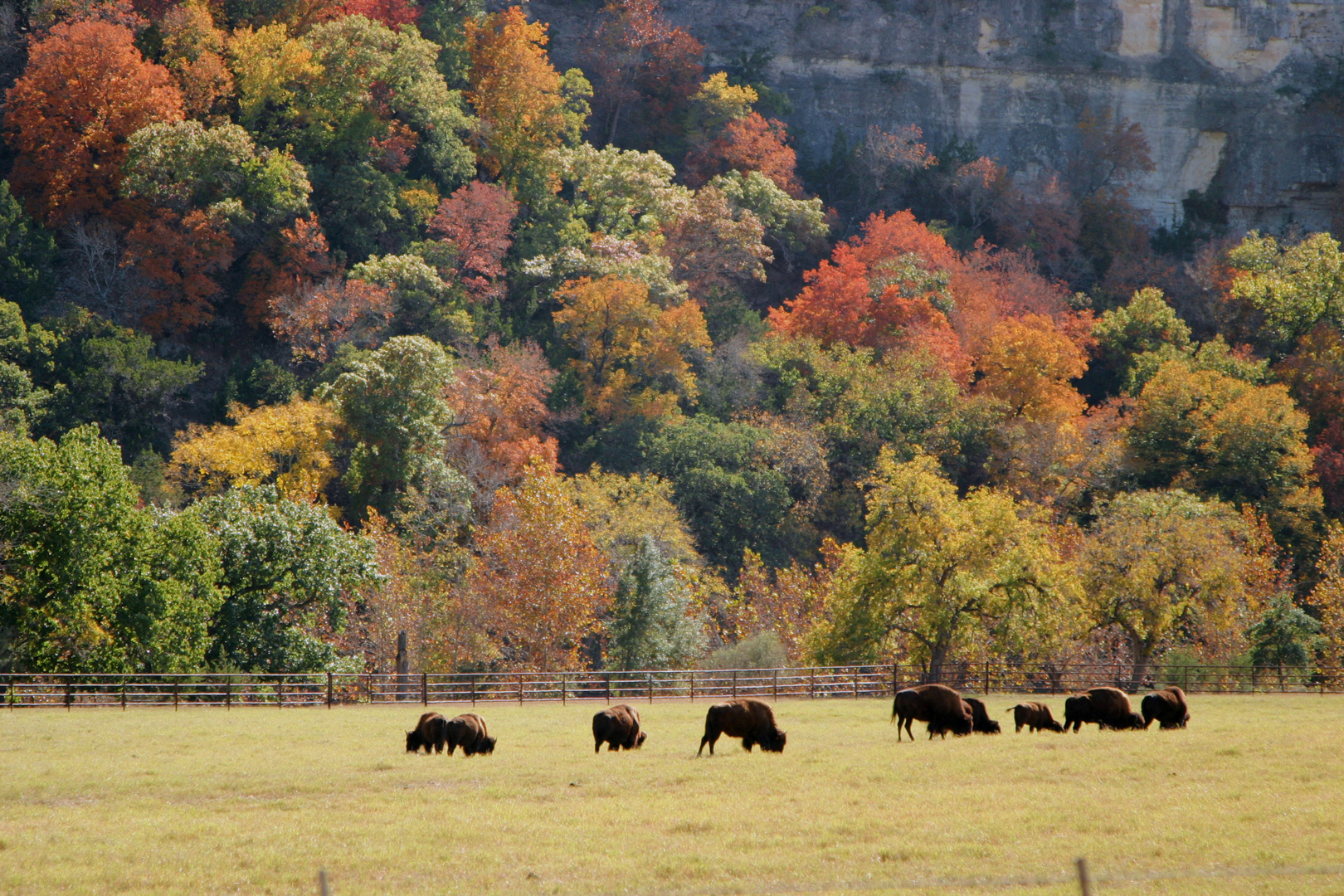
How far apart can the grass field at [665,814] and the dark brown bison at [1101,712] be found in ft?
3.64

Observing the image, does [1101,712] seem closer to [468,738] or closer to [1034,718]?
[1034,718]

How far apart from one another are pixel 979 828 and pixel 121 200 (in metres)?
53.1

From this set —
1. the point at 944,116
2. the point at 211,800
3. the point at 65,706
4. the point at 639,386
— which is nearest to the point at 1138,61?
the point at 944,116

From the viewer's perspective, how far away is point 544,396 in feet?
202

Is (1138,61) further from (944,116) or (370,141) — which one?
(370,141)

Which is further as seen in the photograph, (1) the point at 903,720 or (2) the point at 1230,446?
(2) the point at 1230,446

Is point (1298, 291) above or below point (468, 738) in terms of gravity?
above

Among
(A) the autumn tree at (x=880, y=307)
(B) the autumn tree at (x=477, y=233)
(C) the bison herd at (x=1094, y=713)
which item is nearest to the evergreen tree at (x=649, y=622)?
(B) the autumn tree at (x=477, y=233)

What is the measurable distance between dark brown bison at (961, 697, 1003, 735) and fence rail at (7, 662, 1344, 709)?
10.4m

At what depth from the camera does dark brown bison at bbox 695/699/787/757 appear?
73.8 ft

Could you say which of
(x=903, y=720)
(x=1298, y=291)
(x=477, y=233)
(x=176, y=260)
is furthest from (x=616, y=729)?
(x=1298, y=291)

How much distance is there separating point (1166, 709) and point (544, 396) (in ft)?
129

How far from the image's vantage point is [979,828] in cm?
1506

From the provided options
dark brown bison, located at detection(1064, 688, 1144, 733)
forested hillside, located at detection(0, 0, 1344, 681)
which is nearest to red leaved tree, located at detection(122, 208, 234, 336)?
forested hillside, located at detection(0, 0, 1344, 681)
